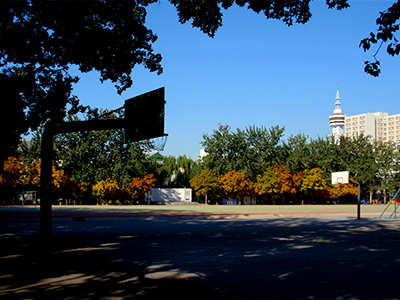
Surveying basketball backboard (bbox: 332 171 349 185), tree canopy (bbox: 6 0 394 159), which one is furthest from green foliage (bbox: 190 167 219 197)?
tree canopy (bbox: 6 0 394 159)

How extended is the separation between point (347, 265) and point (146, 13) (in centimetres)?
1002

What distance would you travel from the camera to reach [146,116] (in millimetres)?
10133

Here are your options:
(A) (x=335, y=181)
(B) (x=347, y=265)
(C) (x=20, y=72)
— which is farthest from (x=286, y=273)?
(A) (x=335, y=181)

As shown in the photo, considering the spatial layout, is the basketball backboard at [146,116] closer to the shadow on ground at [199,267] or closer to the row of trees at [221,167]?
the shadow on ground at [199,267]

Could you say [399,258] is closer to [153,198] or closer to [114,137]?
[114,137]

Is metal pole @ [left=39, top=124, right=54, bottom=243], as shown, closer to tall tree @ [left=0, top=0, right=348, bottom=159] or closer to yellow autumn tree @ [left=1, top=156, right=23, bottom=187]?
tall tree @ [left=0, top=0, right=348, bottom=159]

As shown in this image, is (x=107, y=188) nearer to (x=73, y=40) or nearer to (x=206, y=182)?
(x=206, y=182)

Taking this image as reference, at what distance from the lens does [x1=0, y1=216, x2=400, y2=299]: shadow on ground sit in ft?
21.0

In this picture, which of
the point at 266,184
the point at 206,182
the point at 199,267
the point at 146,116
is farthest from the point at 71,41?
the point at 266,184

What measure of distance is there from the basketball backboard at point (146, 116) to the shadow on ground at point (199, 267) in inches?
128

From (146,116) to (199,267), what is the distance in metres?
4.27

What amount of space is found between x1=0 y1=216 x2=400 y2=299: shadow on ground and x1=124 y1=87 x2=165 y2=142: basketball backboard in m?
3.24

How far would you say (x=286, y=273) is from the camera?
303 inches

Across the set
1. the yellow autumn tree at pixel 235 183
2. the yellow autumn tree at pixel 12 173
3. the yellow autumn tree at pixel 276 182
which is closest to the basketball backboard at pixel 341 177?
the yellow autumn tree at pixel 276 182
